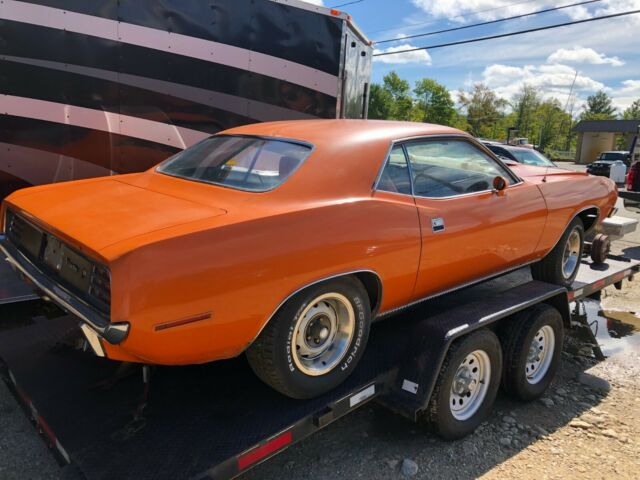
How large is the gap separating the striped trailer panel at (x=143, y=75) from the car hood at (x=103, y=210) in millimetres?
1468

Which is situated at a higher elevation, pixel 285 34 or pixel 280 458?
pixel 285 34

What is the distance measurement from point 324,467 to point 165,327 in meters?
1.40

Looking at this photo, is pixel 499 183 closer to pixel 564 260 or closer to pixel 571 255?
pixel 564 260

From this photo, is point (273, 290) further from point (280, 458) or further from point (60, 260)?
point (280, 458)

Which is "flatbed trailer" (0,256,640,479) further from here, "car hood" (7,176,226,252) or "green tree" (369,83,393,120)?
"green tree" (369,83,393,120)

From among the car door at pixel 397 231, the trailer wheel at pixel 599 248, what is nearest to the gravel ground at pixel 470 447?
the car door at pixel 397 231

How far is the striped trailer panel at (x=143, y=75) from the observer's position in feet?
13.3

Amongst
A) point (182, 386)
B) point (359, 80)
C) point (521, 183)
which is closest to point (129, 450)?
point (182, 386)

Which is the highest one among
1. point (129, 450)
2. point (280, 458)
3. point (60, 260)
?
point (60, 260)

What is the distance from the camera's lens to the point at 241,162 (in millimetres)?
2918

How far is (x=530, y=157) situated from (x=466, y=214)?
9298mm

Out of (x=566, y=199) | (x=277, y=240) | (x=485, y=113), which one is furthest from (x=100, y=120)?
(x=485, y=113)

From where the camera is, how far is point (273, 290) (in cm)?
222

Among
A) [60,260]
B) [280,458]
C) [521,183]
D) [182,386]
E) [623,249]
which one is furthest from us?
[623,249]
